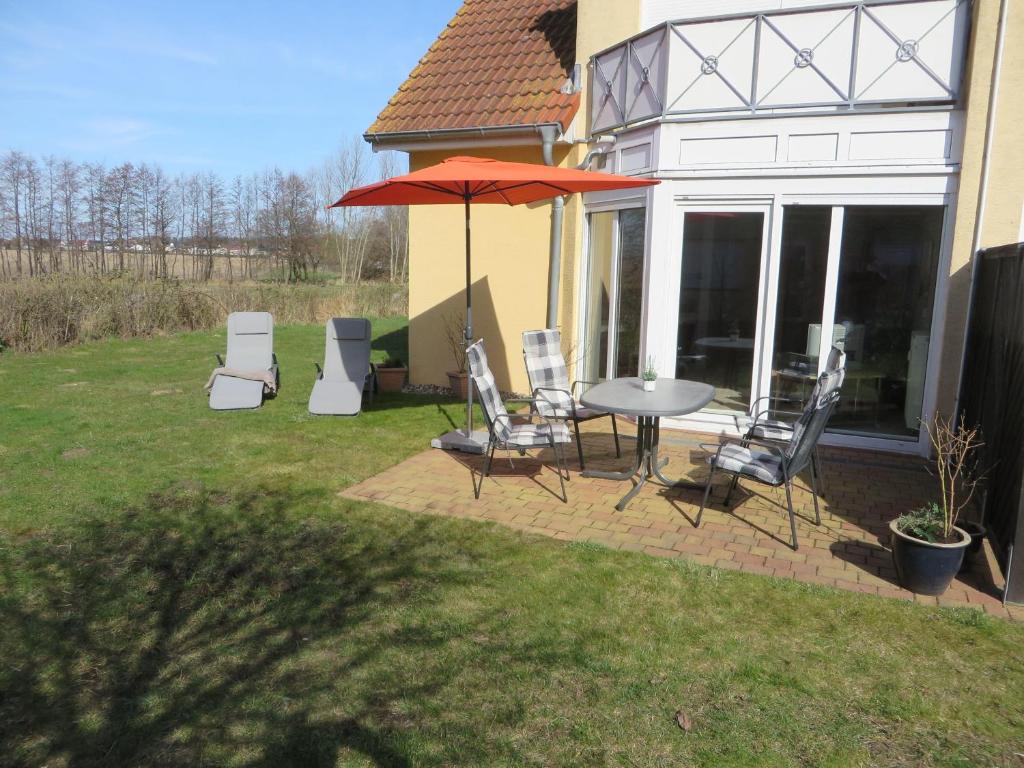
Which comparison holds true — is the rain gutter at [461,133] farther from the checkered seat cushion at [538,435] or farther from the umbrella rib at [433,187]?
the checkered seat cushion at [538,435]

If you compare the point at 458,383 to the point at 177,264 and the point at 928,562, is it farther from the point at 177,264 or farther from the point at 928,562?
the point at 177,264

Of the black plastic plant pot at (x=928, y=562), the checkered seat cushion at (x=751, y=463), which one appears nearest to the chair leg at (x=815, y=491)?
Result: the checkered seat cushion at (x=751, y=463)

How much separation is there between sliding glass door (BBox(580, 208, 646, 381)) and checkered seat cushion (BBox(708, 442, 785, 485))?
9.60ft

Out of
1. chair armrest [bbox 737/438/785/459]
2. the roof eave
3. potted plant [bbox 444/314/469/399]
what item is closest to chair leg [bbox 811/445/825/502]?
chair armrest [bbox 737/438/785/459]

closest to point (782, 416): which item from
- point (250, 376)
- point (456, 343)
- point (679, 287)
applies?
point (679, 287)

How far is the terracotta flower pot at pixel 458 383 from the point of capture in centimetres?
973

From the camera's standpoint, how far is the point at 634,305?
8148mm

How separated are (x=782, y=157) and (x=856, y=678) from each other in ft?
17.4

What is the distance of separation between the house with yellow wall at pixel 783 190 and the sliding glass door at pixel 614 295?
0.03 meters

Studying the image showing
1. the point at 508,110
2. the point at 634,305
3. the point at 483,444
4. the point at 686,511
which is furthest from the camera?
the point at 508,110

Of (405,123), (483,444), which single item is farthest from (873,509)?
(405,123)

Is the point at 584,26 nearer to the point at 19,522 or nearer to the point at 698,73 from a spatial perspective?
the point at 698,73

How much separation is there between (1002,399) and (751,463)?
1691 millimetres

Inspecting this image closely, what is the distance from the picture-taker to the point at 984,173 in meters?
6.32
